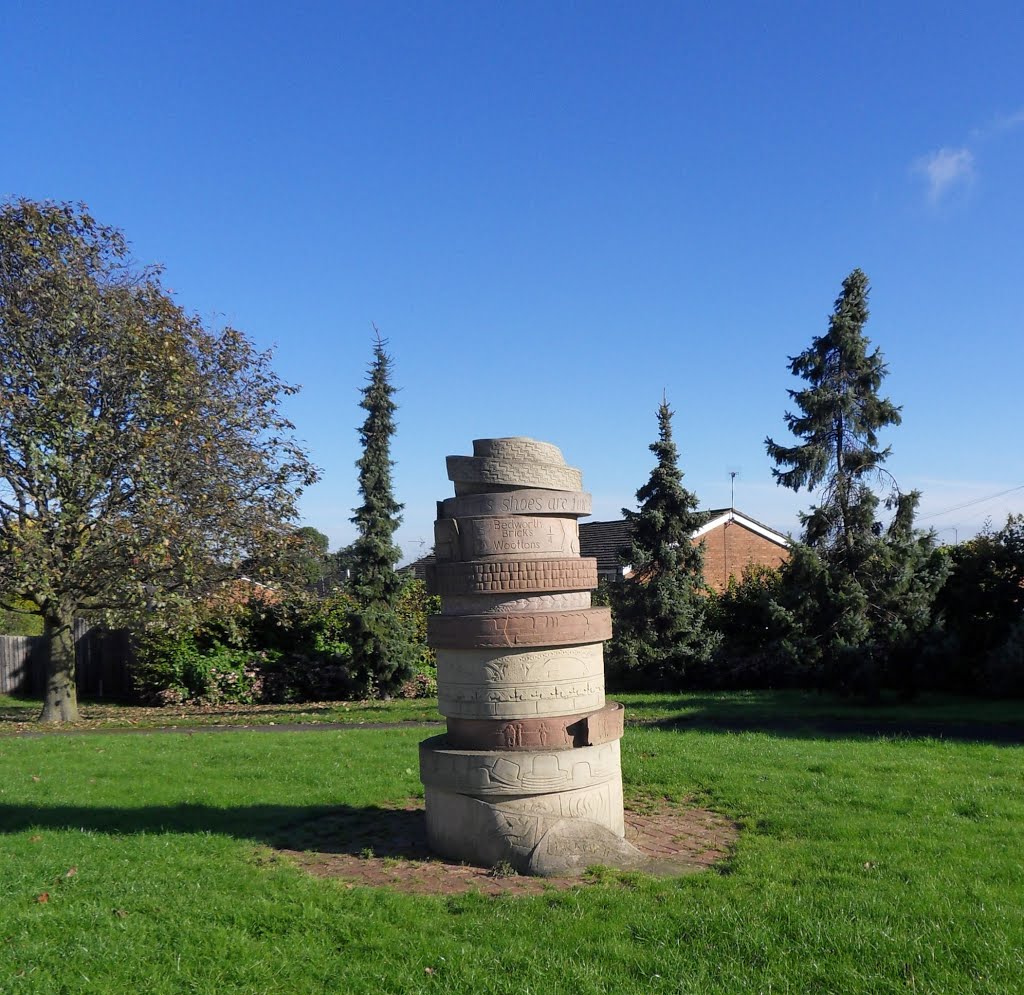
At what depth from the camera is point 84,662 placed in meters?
24.2

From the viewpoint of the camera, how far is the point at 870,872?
6.14 meters

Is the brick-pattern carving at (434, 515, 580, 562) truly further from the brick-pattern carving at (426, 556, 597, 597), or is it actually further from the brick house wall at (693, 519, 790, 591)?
the brick house wall at (693, 519, 790, 591)

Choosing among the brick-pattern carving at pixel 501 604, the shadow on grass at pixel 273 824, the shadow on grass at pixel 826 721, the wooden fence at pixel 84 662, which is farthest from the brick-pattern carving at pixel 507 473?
the wooden fence at pixel 84 662

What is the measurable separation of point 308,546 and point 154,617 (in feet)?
11.7

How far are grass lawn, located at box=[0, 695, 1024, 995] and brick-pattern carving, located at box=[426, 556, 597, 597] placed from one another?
219 centimetres

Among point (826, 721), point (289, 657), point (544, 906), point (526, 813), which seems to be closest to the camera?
point (544, 906)

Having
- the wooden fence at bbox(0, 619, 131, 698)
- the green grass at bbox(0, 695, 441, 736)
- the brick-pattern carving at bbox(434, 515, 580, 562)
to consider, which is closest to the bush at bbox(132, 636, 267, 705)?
the green grass at bbox(0, 695, 441, 736)

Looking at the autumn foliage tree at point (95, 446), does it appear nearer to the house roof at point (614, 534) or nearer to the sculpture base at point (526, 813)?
the sculpture base at point (526, 813)

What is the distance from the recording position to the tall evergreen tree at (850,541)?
1658 centimetres

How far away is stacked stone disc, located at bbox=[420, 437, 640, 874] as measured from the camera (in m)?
6.73

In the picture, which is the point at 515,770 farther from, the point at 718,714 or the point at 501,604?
the point at 718,714

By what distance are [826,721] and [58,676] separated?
14.1m

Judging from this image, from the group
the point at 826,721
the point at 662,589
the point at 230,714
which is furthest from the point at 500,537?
the point at 662,589

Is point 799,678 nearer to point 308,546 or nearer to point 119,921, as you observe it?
point 308,546
